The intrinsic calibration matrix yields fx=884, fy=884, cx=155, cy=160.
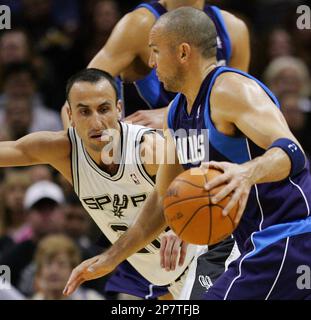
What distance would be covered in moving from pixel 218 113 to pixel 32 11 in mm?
5980

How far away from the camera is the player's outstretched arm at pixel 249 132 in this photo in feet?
11.7

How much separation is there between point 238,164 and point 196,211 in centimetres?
34

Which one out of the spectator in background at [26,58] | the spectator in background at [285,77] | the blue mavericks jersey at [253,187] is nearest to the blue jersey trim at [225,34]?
the blue mavericks jersey at [253,187]

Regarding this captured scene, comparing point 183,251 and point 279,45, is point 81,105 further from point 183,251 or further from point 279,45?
point 279,45

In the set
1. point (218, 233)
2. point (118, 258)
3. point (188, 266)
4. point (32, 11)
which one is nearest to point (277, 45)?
point (32, 11)

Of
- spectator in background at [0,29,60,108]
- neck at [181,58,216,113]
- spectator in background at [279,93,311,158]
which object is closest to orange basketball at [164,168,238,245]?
neck at [181,58,216,113]

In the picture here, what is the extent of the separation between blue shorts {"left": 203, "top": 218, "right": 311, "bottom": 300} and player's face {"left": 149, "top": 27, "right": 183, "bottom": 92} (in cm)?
90

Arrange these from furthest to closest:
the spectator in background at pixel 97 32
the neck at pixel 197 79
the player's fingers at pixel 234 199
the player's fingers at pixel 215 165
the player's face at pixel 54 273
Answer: the spectator in background at pixel 97 32, the player's face at pixel 54 273, the neck at pixel 197 79, the player's fingers at pixel 215 165, the player's fingers at pixel 234 199

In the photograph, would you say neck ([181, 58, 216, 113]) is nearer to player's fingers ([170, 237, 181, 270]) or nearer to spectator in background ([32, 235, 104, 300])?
player's fingers ([170, 237, 181, 270])

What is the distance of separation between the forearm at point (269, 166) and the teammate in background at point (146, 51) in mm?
Answer: 2026

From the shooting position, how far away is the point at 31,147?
518cm

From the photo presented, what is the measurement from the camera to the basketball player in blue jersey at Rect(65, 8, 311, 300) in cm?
378

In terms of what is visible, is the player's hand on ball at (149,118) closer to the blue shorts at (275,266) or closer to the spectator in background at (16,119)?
the blue shorts at (275,266)
